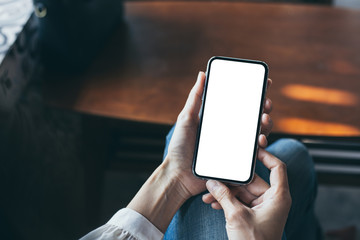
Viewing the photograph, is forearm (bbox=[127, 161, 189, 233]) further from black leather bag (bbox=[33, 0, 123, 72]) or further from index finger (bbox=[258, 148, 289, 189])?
black leather bag (bbox=[33, 0, 123, 72])

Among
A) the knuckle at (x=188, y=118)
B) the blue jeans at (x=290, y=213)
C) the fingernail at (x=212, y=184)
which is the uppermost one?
the knuckle at (x=188, y=118)

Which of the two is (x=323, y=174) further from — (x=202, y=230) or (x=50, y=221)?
(x=50, y=221)

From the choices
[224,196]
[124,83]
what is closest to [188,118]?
[224,196]

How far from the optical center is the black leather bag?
32.2 inches

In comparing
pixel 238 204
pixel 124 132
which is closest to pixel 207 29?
pixel 124 132

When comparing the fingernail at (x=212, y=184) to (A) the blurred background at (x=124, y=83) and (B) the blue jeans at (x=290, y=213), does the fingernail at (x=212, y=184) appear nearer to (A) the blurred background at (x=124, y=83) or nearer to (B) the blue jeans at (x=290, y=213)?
(B) the blue jeans at (x=290, y=213)

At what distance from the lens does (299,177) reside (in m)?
0.78

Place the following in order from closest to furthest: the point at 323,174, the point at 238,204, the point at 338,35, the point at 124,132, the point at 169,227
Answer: the point at 238,204 < the point at 169,227 < the point at 338,35 < the point at 323,174 < the point at 124,132

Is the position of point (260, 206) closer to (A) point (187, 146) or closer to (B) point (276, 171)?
(B) point (276, 171)

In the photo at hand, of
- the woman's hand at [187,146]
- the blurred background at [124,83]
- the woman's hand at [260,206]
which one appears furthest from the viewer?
the blurred background at [124,83]

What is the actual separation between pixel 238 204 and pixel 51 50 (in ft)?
1.86

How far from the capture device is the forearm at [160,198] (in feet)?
2.11

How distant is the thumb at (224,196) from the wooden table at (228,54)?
0.71 ft

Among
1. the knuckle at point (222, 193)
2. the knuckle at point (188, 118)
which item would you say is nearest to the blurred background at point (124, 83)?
the knuckle at point (188, 118)
